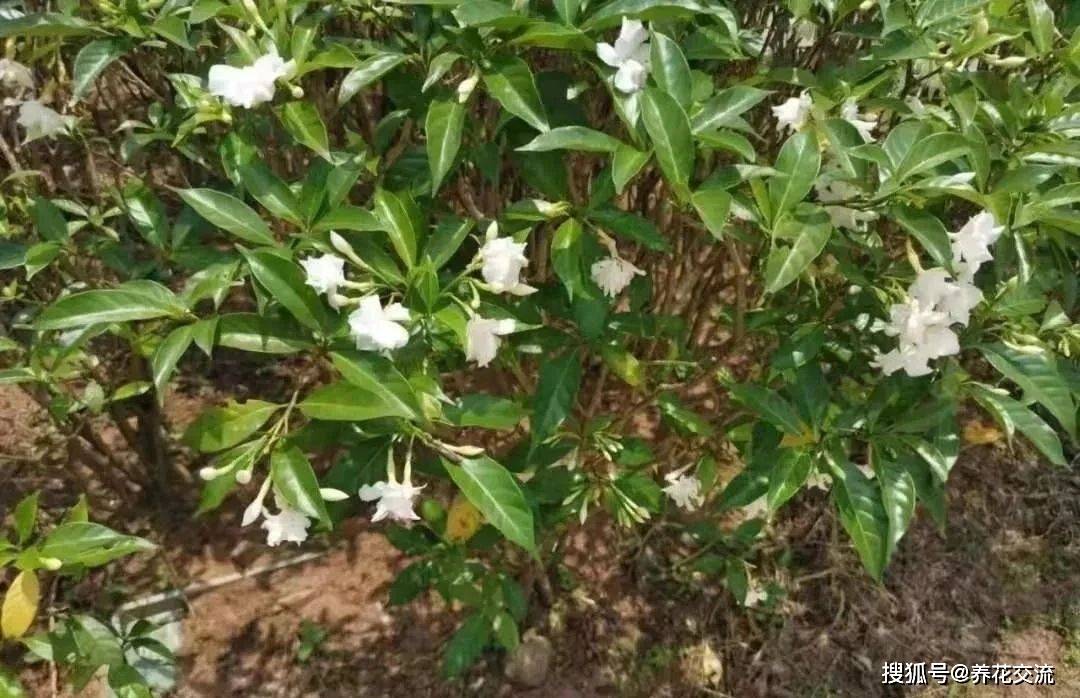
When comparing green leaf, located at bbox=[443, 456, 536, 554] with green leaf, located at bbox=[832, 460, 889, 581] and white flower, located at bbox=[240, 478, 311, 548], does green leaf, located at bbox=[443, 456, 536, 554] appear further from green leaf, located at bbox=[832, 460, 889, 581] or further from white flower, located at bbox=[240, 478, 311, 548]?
green leaf, located at bbox=[832, 460, 889, 581]

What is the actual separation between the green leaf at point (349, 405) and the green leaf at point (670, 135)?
0.48 m

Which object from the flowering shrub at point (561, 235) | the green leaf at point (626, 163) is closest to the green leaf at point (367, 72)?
the flowering shrub at point (561, 235)

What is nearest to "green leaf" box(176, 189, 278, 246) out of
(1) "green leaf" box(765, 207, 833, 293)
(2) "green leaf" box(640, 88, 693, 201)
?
(2) "green leaf" box(640, 88, 693, 201)

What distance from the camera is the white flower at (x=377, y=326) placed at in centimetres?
130

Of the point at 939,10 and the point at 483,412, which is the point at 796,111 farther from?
the point at 483,412

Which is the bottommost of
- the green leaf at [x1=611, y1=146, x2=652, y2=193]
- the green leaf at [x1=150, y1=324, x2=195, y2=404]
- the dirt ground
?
the dirt ground

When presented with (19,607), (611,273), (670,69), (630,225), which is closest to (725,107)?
(670,69)

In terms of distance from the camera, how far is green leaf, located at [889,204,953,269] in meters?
1.37

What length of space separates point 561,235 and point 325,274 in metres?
0.37

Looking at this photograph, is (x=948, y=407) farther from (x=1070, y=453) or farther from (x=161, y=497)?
(x=161, y=497)

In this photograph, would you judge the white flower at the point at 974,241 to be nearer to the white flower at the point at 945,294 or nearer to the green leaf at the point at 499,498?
the white flower at the point at 945,294

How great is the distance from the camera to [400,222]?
1.49 meters

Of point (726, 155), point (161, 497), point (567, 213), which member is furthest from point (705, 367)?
point (161, 497)

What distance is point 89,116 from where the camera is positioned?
7.38 feet
